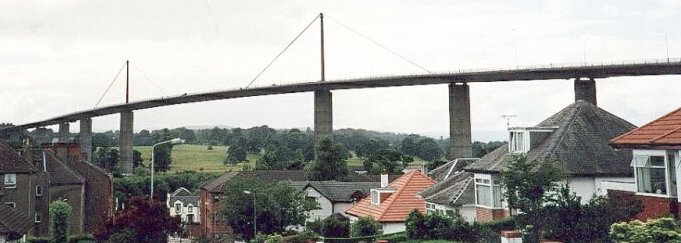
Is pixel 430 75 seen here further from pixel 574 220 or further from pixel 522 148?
pixel 574 220

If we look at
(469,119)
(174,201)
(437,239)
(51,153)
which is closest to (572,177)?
(437,239)

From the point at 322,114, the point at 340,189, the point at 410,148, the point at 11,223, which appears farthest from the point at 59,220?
the point at 410,148

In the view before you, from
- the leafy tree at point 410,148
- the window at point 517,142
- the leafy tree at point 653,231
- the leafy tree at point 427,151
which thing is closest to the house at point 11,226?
the leafy tree at point 653,231

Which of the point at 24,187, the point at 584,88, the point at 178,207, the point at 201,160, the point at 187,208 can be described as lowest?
the point at 187,208

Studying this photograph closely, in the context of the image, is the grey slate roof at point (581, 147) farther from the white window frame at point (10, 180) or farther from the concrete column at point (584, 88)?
the concrete column at point (584, 88)

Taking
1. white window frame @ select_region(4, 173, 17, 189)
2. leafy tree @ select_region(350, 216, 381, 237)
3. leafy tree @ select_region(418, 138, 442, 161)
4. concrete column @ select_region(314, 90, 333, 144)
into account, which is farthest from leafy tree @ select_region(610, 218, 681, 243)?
leafy tree @ select_region(418, 138, 442, 161)

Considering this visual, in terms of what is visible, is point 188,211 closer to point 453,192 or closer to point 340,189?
point 340,189

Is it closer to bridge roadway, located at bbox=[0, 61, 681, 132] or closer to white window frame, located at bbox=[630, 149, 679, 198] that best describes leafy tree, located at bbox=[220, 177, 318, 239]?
white window frame, located at bbox=[630, 149, 679, 198]
